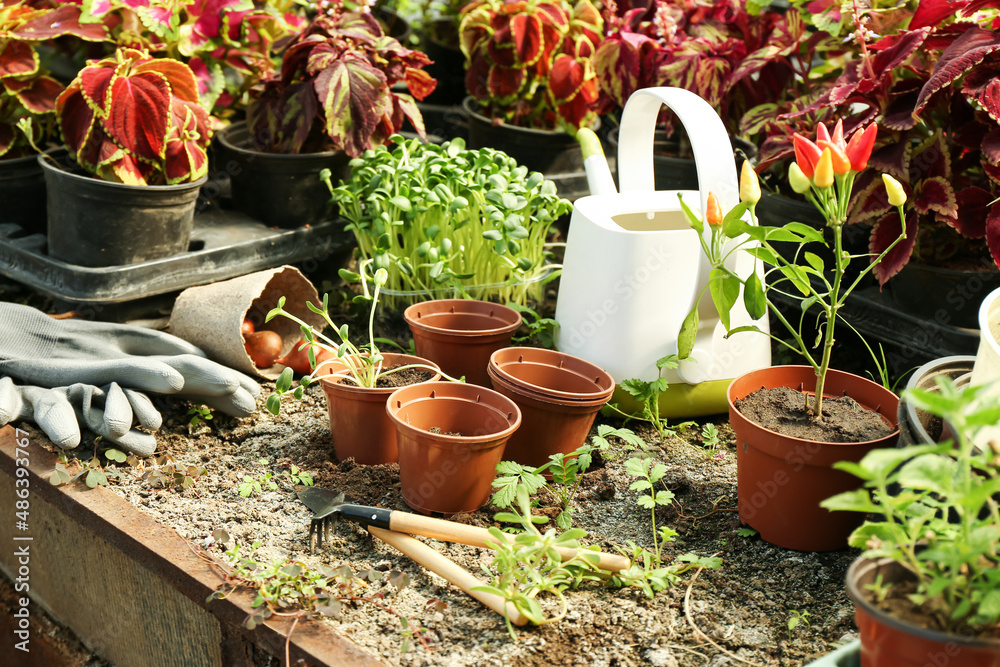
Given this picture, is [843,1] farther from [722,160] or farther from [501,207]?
[501,207]

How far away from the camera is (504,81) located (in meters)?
2.28

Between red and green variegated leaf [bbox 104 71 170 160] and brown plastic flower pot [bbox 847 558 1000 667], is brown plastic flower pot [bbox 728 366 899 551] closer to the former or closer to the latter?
brown plastic flower pot [bbox 847 558 1000 667]

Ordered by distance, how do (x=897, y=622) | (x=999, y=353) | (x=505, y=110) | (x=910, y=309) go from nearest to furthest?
1. (x=897, y=622)
2. (x=999, y=353)
3. (x=910, y=309)
4. (x=505, y=110)

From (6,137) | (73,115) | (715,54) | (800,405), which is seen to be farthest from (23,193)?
(800,405)

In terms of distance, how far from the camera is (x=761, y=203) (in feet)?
6.44

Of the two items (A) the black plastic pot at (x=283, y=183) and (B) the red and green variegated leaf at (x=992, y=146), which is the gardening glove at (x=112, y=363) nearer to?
(A) the black plastic pot at (x=283, y=183)

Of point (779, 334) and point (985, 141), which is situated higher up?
point (985, 141)

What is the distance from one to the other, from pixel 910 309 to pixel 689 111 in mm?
667

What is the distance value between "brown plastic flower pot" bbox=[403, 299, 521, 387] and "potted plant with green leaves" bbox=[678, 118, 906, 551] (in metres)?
0.41

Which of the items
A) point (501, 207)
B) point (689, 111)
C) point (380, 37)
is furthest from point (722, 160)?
point (380, 37)

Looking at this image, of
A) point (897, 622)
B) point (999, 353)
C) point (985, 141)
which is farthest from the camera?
point (985, 141)

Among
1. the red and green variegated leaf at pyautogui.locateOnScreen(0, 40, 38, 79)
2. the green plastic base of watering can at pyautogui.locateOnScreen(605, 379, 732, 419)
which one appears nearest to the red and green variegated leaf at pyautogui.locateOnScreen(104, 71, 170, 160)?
the red and green variegated leaf at pyautogui.locateOnScreen(0, 40, 38, 79)

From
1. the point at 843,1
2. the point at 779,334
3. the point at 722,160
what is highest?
the point at 843,1

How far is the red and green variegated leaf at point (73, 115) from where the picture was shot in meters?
1.74
